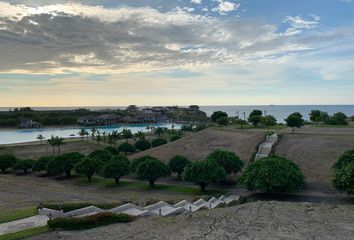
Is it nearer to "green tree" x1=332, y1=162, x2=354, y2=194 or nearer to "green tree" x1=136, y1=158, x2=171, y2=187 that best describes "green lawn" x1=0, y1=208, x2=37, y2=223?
"green tree" x1=136, y1=158, x2=171, y2=187

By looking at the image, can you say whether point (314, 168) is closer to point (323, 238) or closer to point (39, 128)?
point (323, 238)

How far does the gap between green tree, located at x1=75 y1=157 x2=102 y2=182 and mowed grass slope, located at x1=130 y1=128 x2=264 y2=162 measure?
1032 centimetres

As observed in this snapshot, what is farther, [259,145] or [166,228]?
[259,145]

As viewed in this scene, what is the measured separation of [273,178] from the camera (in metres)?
30.8

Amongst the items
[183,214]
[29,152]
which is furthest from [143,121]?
[183,214]

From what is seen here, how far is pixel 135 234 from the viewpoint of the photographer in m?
18.0

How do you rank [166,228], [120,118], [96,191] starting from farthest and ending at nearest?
[120,118], [96,191], [166,228]

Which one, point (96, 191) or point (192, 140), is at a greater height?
point (192, 140)

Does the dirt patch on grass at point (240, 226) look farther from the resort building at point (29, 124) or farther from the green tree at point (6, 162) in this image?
the resort building at point (29, 124)

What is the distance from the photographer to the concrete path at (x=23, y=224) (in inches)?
707

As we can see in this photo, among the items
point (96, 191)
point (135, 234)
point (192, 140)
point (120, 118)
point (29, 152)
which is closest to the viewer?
point (135, 234)

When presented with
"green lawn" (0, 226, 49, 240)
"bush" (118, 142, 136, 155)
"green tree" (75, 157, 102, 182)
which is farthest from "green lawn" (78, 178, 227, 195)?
"bush" (118, 142, 136, 155)

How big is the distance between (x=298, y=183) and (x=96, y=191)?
69.2 ft

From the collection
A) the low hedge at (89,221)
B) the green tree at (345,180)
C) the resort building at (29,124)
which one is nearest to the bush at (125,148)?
the green tree at (345,180)
